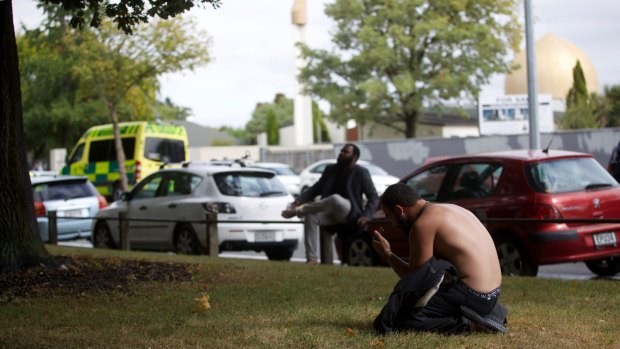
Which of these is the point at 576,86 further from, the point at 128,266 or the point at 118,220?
the point at 128,266

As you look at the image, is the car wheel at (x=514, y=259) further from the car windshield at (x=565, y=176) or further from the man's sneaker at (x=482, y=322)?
the man's sneaker at (x=482, y=322)

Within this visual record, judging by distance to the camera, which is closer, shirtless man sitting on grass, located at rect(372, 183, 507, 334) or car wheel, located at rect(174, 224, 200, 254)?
shirtless man sitting on grass, located at rect(372, 183, 507, 334)

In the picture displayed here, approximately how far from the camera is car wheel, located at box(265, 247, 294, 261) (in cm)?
1518

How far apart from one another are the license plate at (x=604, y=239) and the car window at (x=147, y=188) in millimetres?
7800

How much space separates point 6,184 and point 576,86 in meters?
53.0

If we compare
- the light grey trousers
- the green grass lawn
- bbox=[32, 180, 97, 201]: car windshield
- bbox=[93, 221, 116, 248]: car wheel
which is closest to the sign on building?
bbox=[32, 180, 97, 201]: car windshield

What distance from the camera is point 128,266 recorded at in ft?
36.0

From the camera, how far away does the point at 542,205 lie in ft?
34.7

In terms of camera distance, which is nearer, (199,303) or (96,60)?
(199,303)

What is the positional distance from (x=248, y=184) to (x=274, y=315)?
7.58 m

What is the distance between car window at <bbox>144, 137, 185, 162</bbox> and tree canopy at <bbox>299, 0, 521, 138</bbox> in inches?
650

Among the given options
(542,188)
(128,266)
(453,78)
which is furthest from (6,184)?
(453,78)

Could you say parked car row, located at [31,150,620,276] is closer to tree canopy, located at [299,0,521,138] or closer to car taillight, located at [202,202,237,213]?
car taillight, located at [202,202,237,213]

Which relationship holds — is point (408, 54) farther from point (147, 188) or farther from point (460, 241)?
point (460, 241)
